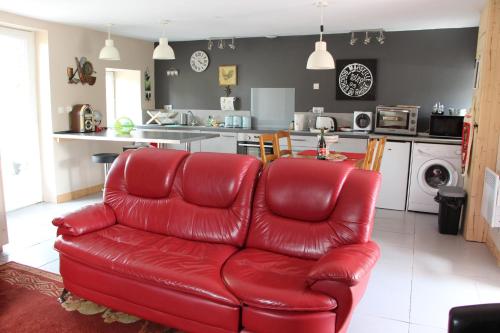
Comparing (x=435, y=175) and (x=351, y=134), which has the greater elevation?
(x=351, y=134)

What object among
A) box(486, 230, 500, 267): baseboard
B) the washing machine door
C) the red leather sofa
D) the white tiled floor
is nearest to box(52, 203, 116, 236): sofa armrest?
the red leather sofa

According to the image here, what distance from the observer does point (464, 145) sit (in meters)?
4.50

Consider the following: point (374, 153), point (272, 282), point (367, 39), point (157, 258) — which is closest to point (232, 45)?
point (367, 39)

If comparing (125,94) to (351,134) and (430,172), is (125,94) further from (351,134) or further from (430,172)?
(430,172)

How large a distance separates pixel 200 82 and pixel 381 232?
13.8 ft

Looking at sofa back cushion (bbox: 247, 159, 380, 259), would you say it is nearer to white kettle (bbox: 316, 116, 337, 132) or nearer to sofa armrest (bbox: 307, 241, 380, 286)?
sofa armrest (bbox: 307, 241, 380, 286)

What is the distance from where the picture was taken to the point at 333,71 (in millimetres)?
6281

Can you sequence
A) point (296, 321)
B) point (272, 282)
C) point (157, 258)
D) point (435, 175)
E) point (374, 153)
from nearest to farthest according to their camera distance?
point (296, 321) < point (272, 282) < point (157, 258) < point (374, 153) < point (435, 175)

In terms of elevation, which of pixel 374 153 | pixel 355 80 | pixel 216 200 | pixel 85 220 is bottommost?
pixel 85 220

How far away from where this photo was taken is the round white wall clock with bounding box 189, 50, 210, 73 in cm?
712

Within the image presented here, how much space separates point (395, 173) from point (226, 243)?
3.34 metres

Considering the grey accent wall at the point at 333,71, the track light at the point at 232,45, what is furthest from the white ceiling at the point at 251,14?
the track light at the point at 232,45

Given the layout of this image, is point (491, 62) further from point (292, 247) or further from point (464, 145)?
point (292, 247)

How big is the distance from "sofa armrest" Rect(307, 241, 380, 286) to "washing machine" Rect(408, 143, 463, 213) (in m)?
3.29
